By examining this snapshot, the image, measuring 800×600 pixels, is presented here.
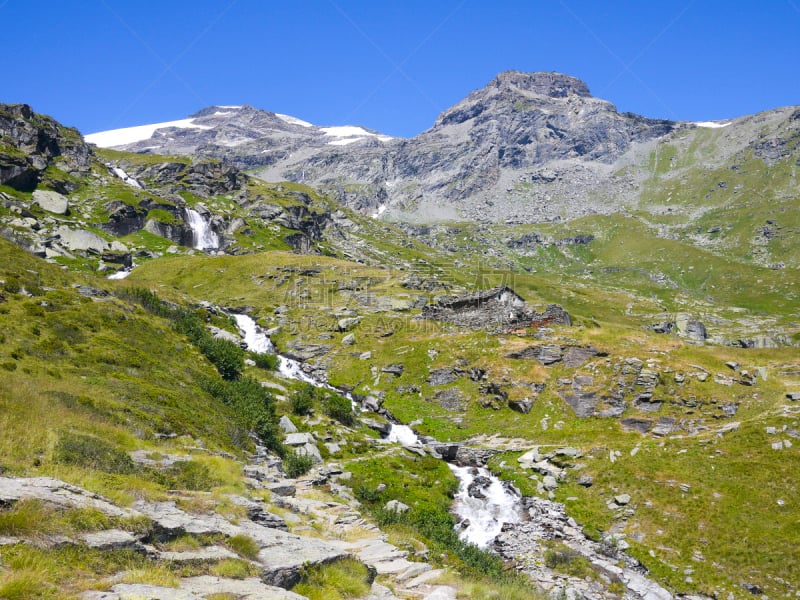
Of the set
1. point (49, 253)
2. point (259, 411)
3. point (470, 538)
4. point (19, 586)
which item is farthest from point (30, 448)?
point (49, 253)

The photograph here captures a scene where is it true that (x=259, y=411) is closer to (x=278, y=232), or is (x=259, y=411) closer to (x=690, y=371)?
(x=690, y=371)

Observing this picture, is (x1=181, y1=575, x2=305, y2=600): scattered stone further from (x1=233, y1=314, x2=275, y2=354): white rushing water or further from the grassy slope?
(x1=233, y1=314, x2=275, y2=354): white rushing water

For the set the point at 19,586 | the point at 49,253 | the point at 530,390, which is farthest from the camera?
the point at 49,253

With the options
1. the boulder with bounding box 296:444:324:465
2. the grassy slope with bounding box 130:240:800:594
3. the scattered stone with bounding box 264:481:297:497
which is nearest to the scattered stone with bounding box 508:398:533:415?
the grassy slope with bounding box 130:240:800:594

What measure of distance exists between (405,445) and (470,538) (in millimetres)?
16271

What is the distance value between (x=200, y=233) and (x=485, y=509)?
16513cm

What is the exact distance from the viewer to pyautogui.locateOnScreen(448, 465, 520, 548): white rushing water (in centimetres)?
3480

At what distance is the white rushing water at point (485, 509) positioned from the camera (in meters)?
34.8

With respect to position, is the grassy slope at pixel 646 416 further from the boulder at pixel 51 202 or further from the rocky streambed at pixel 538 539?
the boulder at pixel 51 202

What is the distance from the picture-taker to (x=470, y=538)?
113 feet

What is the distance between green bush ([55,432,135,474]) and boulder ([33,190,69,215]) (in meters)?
157

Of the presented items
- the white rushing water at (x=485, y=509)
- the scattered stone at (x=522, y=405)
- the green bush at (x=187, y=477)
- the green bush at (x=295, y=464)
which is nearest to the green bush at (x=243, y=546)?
the green bush at (x=187, y=477)

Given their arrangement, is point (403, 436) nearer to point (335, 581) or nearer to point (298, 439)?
point (298, 439)

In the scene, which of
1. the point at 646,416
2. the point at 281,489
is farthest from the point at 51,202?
the point at 646,416
